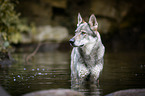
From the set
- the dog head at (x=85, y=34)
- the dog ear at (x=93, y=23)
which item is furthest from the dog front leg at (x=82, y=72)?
the dog ear at (x=93, y=23)

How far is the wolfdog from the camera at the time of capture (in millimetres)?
6273

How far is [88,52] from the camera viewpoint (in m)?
6.43

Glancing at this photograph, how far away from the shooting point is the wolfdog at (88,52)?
6273mm

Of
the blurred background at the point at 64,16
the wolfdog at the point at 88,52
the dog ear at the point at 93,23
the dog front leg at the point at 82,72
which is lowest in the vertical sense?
the dog front leg at the point at 82,72

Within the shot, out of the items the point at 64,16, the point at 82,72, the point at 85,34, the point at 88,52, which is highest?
the point at 64,16

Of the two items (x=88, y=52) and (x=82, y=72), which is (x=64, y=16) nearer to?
(x=88, y=52)

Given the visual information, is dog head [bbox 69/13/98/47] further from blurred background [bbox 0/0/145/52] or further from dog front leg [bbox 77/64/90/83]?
blurred background [bbox 0/0/145/52]

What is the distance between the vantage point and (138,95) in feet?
13.6

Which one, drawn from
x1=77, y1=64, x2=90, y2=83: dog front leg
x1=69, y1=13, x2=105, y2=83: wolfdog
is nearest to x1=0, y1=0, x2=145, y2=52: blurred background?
x1=69, y1=13, x2=105, y2=83: wolfdog

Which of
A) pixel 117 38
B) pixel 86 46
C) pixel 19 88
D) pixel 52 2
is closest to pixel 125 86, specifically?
pixel 86 46

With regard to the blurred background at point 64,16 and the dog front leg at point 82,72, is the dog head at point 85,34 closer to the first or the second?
the dog front leg at point 82,72

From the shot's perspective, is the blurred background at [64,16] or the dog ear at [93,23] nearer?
the dog ear at [93,23]

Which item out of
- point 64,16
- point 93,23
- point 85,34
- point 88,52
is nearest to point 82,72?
point 88,52

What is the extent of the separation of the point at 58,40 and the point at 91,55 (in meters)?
22.9
